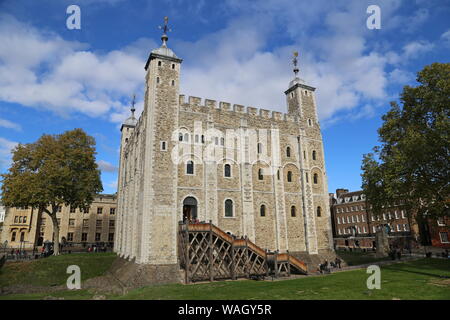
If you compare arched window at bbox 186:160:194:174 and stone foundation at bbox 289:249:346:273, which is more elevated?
arched window at bbox 186:160:194:174

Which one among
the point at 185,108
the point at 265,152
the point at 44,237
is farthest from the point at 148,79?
the point at 44,237

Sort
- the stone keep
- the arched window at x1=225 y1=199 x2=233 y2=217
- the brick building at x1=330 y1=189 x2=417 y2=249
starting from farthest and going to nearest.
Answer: the brick building at x1=330 y1=189 x2=417 y2=249 → the arched window at x1=225 y1=199 x2=233 y2=217 → the stone keep

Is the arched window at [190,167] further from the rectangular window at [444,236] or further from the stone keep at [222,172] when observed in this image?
the rectangular window at [444,236]

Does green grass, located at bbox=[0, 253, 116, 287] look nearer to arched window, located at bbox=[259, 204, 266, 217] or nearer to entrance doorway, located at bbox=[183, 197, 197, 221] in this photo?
entrance doorway, located at bbox=[183, 197, 197, 221]

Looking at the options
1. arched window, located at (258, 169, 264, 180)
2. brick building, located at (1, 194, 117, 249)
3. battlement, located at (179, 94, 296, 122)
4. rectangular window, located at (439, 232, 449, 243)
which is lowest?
rectangular window, located at (439, 232, 449, 243)

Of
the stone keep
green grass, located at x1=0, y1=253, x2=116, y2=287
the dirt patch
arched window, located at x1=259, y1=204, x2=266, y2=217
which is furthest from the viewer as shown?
arched window, located at x1=259, y1=204, x2=266, y2=217

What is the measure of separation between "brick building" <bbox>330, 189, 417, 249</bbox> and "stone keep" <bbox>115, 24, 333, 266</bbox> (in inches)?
898

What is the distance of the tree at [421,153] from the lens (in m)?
17.3

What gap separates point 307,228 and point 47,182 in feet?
91.3

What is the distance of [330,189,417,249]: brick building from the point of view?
47506mm

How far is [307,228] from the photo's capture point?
29469mm

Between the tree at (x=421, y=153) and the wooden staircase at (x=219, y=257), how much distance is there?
9553mm

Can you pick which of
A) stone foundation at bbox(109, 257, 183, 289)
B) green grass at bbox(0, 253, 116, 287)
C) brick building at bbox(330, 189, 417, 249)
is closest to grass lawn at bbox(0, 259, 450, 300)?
stone foundation at bbox(109, 257, 183, 289)
